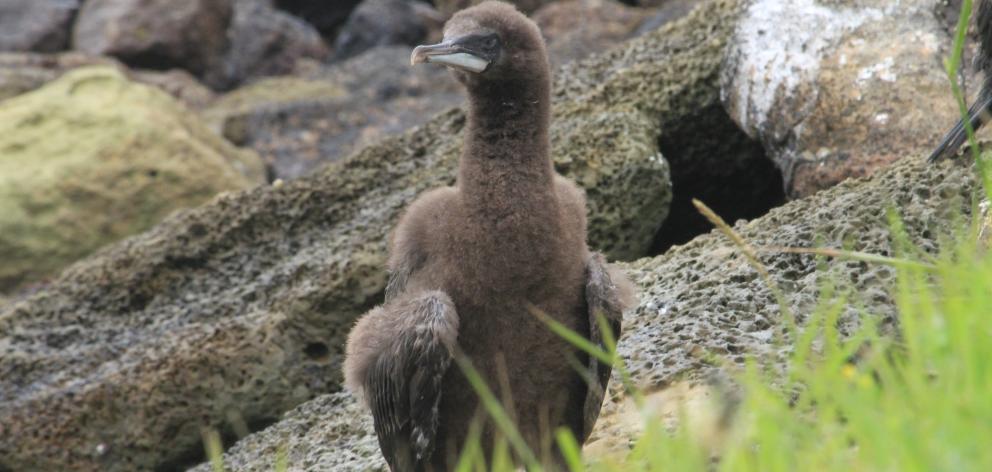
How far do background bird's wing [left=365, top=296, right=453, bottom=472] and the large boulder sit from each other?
19.9 inches

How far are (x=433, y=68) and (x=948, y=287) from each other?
46.1 ft

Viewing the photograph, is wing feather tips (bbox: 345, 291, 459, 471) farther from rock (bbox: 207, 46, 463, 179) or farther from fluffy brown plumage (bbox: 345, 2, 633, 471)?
rock (bbox: 207, 46, 463, 179)

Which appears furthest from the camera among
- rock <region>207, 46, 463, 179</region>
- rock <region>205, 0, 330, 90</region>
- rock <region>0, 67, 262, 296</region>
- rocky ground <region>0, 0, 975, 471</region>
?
rock <region>205, 0, 330, 90</region>

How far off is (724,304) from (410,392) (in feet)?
5.00

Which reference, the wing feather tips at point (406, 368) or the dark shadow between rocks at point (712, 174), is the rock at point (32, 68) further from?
the wing feather tips at point (406, 368)

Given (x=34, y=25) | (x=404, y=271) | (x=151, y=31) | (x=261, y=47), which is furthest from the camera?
(x=261, y=47)

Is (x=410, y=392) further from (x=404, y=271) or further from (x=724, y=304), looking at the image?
(x=724, y=304)

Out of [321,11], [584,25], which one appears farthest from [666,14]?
[321,11]

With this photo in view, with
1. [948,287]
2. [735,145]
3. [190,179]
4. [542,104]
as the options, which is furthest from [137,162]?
[948,287]

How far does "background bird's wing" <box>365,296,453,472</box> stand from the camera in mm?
4871

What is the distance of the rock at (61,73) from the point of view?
53.1 feet

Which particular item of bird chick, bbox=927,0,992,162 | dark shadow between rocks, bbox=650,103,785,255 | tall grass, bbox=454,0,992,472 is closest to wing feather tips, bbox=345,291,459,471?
tall grass, bbox=454,0,992,472

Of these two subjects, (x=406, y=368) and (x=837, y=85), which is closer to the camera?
(x=406, y=368)

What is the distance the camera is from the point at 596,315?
16.1 ft
